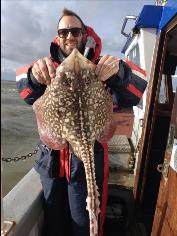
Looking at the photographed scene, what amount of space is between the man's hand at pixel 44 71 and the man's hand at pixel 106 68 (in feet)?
1.12

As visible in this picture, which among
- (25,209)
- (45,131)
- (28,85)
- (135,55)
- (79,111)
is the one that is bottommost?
(25,209)

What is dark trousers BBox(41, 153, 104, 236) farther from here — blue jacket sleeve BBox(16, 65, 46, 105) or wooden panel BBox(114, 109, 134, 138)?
wooden panel BBox(114, 109, 134, 138)

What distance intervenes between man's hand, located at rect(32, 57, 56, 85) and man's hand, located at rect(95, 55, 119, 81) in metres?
0.34

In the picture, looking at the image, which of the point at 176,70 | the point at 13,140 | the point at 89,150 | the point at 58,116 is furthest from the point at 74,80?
the point at 13,140

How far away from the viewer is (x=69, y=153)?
10.1ft

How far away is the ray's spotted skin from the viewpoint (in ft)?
7.65

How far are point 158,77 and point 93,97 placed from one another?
8.51 ft

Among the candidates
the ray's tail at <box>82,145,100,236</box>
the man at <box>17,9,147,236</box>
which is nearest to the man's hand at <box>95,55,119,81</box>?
the man at <box>17,9,147,236</box>

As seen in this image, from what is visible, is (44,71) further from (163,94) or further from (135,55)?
(135,55)

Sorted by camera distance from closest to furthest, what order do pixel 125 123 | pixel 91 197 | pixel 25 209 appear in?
pixel 91 197
pixel 25 209
pixel 125 123

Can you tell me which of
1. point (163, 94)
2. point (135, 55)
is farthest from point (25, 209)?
point (135, 55)

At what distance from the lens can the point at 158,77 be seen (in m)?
4.78

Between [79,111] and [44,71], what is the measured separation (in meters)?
0.41

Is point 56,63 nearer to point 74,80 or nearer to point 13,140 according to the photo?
point 74,80
